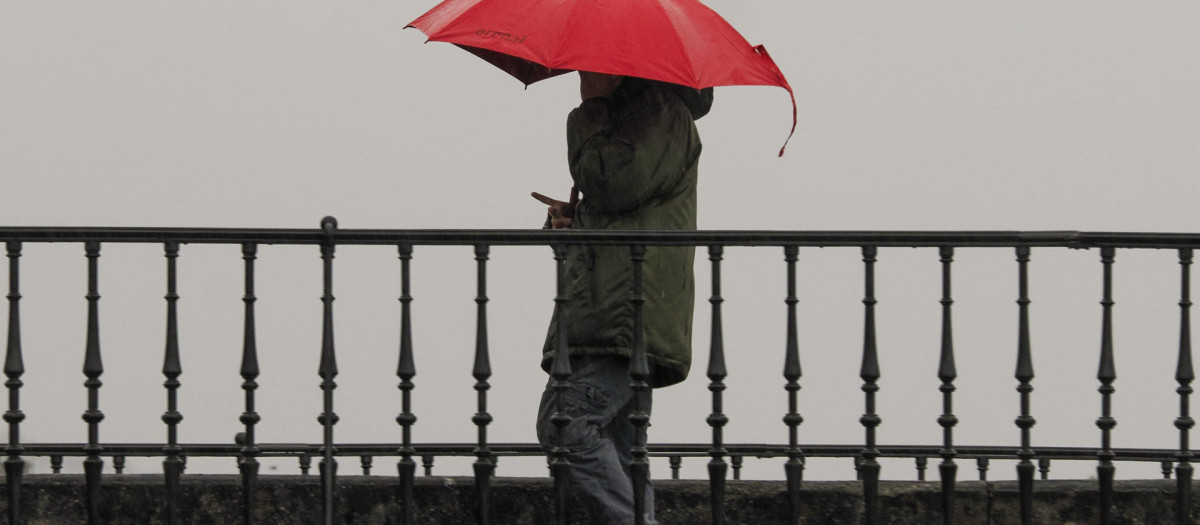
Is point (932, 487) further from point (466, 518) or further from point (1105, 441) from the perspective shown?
point (466, 518)

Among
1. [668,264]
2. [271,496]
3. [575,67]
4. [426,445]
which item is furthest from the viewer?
[426,445]

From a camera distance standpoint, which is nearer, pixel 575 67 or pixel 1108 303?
pixel 575 67

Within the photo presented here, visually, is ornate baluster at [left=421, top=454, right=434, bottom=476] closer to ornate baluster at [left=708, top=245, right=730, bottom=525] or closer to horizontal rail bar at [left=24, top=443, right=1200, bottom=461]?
horizontal rail bar at [left=24, top=443, right=1200, bottom=461]

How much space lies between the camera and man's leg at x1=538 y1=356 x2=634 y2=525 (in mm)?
5602

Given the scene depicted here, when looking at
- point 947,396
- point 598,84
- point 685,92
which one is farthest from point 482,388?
point 947,396

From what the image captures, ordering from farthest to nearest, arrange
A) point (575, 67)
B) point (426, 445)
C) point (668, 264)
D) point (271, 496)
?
point (426, 445), point (271, 496), point (668, 264), point (575, 67)

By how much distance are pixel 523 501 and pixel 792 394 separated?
100cm

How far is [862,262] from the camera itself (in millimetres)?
5625

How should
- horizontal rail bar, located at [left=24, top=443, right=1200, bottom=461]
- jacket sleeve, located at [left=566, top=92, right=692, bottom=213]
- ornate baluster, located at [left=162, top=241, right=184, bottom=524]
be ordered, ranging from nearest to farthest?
jacket sleeve, located at [left=566, top=92, right=692, bottom=213] → ornate baluster, located at [left=162, top=241, right=184, bottom=524] → horizontal rail bar, located at [left=24, top=443, right=1200, bottom=461]

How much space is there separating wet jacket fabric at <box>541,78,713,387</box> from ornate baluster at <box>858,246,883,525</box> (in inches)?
23.1

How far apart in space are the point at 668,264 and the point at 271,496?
1621mm

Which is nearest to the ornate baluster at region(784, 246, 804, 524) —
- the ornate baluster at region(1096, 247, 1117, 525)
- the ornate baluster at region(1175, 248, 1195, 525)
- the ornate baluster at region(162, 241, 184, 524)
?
the ornate baluster at region(1096, 247, 1117, 525)

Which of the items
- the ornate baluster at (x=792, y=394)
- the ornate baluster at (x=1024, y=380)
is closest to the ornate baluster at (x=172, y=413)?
the ornate baluster at (x=792, y=394)

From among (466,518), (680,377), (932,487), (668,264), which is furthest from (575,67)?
(932,487)
